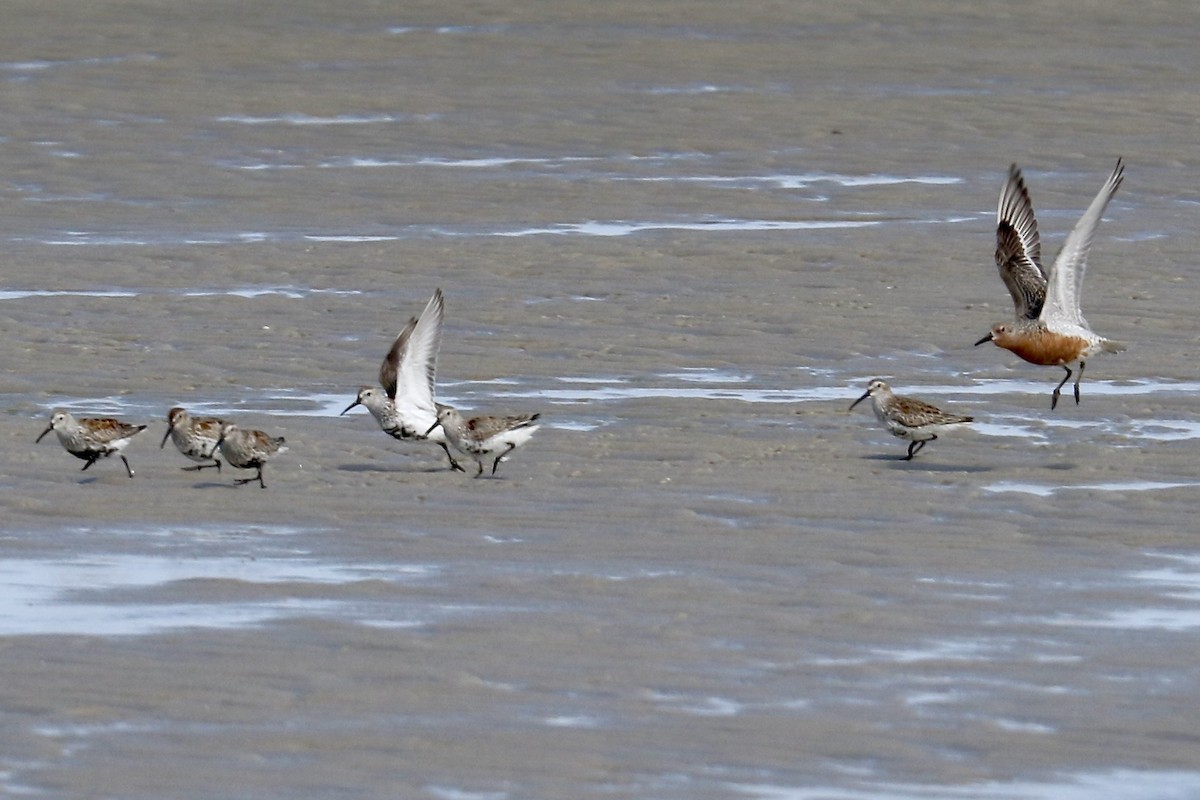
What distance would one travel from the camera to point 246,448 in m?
11.7

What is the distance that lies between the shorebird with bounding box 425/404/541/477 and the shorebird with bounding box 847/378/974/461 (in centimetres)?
191

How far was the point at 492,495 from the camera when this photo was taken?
458 inches

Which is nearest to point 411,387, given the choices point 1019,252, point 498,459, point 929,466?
point 498,459

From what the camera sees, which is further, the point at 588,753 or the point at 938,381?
the point at 938,381

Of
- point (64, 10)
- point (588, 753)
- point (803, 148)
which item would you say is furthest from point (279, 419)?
point (64, 10)

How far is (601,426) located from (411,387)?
3.71 feet

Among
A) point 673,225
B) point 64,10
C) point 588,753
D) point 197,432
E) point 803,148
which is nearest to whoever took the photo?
point 588,753

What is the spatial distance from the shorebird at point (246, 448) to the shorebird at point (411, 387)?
37.6 inches

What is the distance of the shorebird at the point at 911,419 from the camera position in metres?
12.6

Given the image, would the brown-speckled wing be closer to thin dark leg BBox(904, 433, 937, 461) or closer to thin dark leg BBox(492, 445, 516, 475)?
thin dark leg BBox(904, 433, 937, 461)

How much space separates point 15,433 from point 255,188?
9293 millimetres

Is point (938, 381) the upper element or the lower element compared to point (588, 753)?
lower

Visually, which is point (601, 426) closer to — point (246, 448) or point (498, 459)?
point (498, 459)

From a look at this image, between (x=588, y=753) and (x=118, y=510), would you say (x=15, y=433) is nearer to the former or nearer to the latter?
(x=118, y=510)
